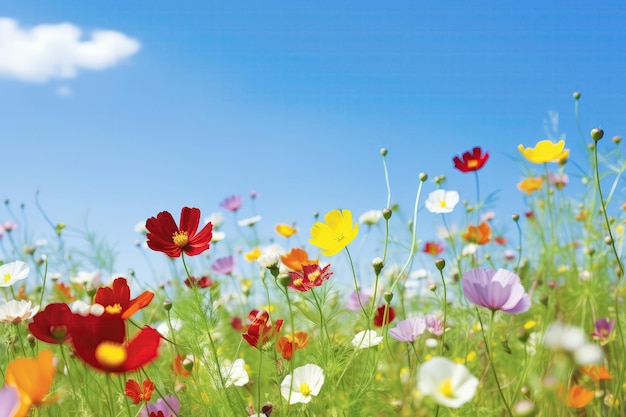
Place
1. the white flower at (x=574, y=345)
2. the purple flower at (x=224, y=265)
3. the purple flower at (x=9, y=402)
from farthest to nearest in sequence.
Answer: the purple flower at (x=224, y=265)
the purple flower at (x=9, y=402)
the white flower at (x=574, y=345)

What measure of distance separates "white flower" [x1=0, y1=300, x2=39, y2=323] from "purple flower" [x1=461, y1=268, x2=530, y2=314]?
66 cm

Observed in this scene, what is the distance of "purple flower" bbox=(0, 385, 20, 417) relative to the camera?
47 cm

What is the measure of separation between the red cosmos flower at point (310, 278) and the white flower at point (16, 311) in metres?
0.41

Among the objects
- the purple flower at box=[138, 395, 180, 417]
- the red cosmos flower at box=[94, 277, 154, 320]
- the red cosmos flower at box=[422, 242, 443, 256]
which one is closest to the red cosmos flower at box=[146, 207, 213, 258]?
the red cosmos flower at box=[94, 277, 154, 320]

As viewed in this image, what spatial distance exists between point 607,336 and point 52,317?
1.10 m

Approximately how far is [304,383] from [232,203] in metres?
1.56

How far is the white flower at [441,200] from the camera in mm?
1150

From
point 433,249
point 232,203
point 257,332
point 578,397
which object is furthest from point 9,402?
point 232,203

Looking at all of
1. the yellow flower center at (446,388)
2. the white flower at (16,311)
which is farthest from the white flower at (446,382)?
the white flower at (16,311)

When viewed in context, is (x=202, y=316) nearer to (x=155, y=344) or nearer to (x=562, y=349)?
(x=155, y=344)

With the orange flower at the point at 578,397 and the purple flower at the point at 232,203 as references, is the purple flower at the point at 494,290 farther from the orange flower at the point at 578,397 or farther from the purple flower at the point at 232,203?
the purple flower at the point at 232,203

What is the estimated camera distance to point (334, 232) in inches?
38.7

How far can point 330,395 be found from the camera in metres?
0.80

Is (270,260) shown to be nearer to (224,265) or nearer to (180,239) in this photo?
(180,239)
